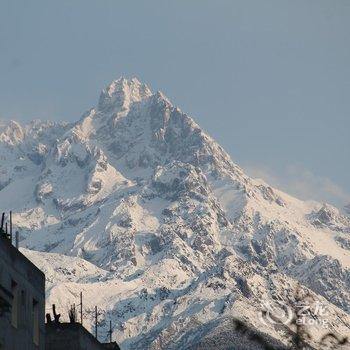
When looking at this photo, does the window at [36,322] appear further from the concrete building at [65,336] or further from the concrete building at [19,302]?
the concrete building at [65,336]

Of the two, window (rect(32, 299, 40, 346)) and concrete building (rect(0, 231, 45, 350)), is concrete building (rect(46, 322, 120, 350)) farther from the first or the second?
window (rect(32, 299, 40, 346))

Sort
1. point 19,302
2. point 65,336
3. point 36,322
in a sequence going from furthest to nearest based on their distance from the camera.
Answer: point 65,336 < point 36,322 < point 19,302

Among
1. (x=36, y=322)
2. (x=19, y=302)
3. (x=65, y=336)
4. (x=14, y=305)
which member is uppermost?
(x=65, y=336)

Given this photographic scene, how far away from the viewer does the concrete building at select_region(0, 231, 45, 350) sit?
113ft

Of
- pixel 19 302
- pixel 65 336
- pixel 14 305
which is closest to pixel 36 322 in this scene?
pixel 19 302

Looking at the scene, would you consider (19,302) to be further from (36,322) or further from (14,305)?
(36,322)

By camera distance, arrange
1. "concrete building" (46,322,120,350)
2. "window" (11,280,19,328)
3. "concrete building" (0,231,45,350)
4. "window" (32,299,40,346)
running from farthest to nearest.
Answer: "concrete building" (46,322,120,350) → "window" (32,299,40,346) → "window" (11,280,19,328) → "concrete building" (0,231,45,350)

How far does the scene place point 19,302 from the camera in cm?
3675

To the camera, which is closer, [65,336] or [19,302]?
[19,302]

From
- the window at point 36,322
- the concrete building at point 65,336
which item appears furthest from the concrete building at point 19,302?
the concrete building at point 65,336

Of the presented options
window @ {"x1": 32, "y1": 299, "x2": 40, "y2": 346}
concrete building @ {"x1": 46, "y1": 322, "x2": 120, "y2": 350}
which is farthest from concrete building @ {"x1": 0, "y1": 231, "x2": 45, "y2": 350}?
concrete building @ {"x1": 46, "y1": 322, "x2": 120, "y2": 350}

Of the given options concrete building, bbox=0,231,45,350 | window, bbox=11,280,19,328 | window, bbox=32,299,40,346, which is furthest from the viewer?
window, bbox=32,299,40,346

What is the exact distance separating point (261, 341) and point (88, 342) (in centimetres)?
2379

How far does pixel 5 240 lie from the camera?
1426 inches
